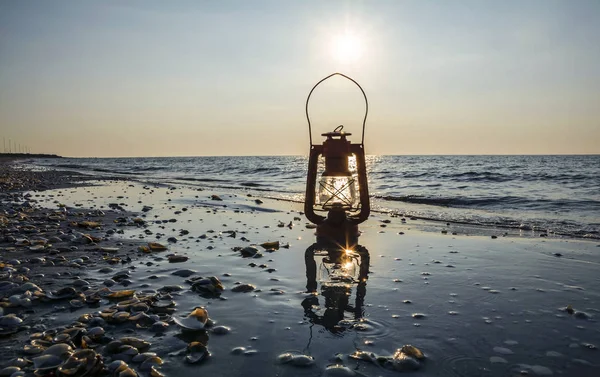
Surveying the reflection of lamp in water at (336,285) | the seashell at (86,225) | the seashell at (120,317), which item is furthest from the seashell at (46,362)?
the seashell at (86,225)

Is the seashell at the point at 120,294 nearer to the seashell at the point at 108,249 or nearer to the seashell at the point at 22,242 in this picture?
the seashell at the point at 108,249

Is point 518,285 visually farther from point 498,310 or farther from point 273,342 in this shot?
point 273,342

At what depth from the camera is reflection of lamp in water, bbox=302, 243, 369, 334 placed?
12.8 ft

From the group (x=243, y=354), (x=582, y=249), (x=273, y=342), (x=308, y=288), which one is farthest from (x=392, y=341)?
(x=582, y=249)

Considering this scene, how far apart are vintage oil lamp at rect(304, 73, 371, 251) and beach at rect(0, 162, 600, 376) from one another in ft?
1.92

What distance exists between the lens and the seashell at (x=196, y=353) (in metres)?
2.97

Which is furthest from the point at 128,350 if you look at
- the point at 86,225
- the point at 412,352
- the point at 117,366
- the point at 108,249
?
the point at 86,225

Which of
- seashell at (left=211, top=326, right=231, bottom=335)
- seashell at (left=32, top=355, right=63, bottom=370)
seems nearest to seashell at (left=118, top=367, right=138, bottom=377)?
seashell at (left=32, top=355, right=63, bottom=370)

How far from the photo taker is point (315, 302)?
4.32 m

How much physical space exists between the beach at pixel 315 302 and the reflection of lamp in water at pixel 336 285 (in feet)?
0.09

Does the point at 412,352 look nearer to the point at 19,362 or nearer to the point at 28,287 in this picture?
the point at 19,362

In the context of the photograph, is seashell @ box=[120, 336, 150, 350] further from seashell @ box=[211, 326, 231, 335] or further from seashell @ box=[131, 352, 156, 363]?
seashell @ box=[211, 326, 231, 335]

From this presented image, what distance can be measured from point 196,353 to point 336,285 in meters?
2.29

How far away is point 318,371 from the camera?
113 inches
